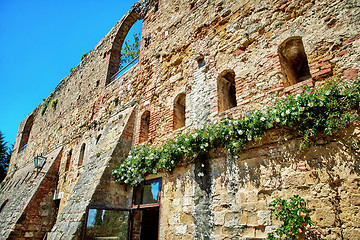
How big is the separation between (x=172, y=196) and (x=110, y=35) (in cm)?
984

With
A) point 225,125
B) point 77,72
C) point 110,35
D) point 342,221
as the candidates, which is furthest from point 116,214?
point 77,72

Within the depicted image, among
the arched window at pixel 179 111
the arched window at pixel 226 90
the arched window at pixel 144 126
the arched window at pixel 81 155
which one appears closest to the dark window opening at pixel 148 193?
the arched window at pixel 144 126

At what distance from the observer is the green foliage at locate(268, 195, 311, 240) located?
3.51 metres

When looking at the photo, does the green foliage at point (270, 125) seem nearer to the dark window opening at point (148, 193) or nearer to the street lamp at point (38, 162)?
the dark window opening at point (148, 193)

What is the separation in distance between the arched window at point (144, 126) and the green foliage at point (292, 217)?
15.0 ft

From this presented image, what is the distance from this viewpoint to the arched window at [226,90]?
227 inches

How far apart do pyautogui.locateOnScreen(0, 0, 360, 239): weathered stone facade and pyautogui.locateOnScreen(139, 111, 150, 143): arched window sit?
0.04m

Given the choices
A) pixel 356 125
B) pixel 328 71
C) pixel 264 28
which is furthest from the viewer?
pixel 264 28

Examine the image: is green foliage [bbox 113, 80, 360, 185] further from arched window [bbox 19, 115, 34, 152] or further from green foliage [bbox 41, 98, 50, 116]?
arched window [bbox 19, 115, 34, 152]

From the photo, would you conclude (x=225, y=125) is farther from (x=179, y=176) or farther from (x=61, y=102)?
(x=61, y=102)

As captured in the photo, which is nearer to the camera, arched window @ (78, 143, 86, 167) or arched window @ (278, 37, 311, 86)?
arched window @ (278, 37, 311, 86)

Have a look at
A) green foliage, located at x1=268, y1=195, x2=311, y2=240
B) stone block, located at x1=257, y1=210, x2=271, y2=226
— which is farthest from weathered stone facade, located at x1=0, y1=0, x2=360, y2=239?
green foliage, located at x1=268, y1=195, x2=311, y2=240

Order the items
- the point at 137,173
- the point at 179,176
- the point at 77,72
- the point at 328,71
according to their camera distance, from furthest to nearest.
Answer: the point at 77,72 → the point at 137,173 → the point at 179,176 → the point at 328,71

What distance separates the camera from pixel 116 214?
6.46 meters
